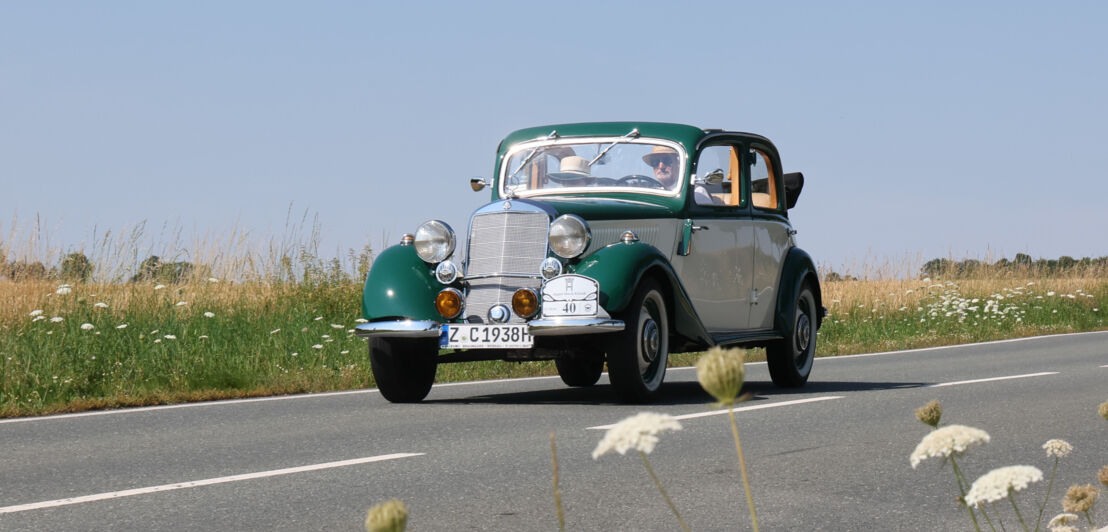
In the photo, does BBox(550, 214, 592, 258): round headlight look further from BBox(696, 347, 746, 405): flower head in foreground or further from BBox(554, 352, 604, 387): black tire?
BBox(696, 347, 746, 405): flower head in foreground

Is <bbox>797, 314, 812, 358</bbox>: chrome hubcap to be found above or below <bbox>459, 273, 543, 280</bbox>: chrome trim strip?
below

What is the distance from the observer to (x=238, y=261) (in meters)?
16.4

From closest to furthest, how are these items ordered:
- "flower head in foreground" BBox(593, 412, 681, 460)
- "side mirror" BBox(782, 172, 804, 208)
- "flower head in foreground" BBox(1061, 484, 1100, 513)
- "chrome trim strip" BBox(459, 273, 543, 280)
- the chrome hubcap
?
1. "flower head in foreground" BBox(593, 412, 681, 460)
2. "flower head in foreground" BBox(1061, 484, 1100, 513)
3. "chrome trim strip" BBox(459, 273, 543, 280)
4. the chrome hubcap
5. "side mirror" BBox(782, 172, 804, 208)

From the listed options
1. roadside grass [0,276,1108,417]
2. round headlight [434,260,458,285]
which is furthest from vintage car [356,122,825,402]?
roadside grass [0,276,1108,417]

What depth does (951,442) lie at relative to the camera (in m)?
2.31

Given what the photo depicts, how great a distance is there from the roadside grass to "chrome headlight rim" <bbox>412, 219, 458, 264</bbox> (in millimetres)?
2131

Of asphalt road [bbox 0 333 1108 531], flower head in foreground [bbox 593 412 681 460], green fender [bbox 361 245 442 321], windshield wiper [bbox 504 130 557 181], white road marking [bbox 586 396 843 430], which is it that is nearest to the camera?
flower head in foreground [bbox 593 412 681 460]

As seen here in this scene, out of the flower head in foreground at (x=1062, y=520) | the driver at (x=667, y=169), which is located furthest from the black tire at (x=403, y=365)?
the flower head in foreground at (x=1062, y=520)

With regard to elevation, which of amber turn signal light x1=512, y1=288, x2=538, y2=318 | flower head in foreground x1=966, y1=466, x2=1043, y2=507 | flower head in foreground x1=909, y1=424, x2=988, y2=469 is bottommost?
amber turn signal light x1=512, y1=288, x2=538, y2=318

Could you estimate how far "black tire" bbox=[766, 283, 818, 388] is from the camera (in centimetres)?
1128

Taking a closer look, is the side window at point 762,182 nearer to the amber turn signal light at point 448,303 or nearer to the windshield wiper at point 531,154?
the windshield wiper at point 531,154

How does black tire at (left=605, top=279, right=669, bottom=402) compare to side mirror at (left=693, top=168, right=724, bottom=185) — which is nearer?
black tire at (left=605, top=279, right=669, bottom=402)

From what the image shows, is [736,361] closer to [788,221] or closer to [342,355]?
[788,221]

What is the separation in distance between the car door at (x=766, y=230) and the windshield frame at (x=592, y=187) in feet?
2.80
